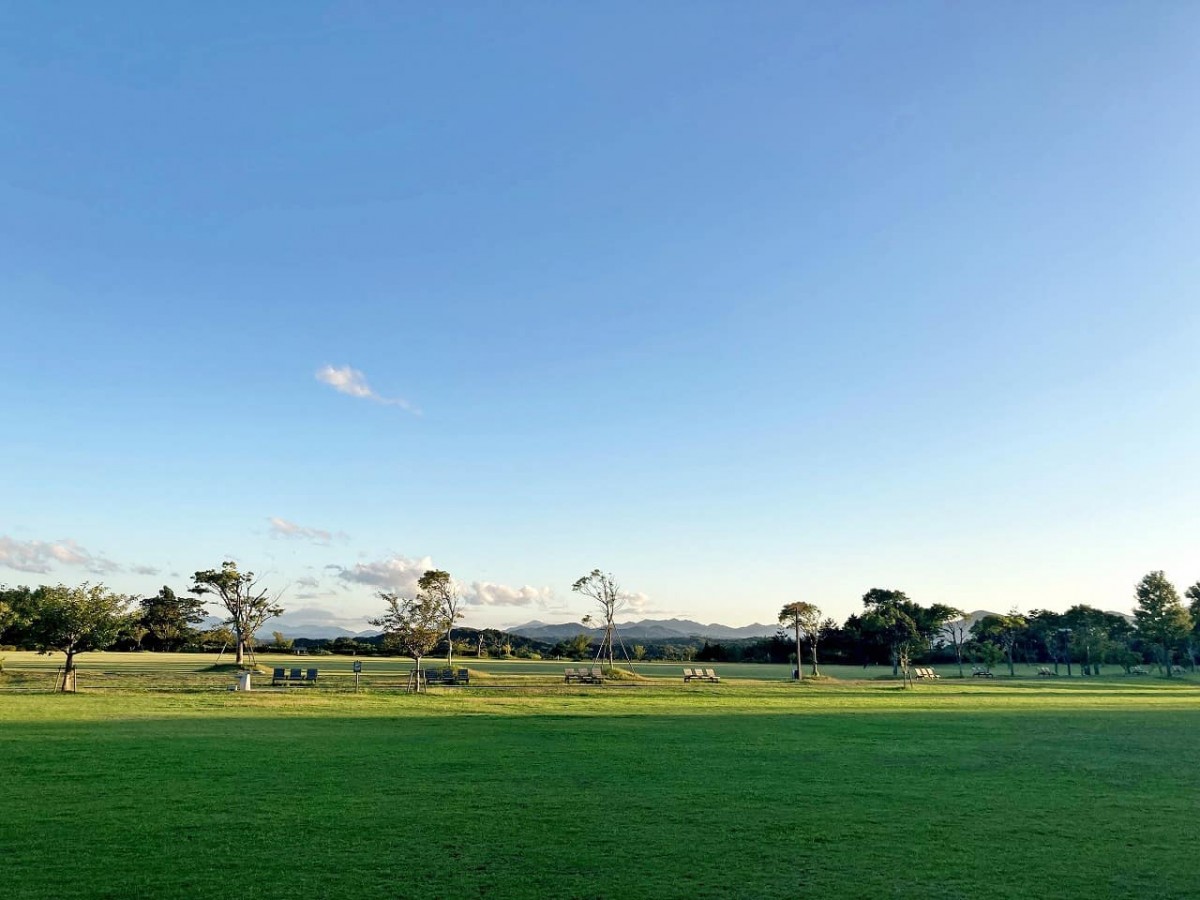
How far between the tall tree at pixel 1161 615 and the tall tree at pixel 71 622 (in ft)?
255

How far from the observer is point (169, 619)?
253 feet

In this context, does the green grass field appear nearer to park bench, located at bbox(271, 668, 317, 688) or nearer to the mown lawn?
the mown lawn

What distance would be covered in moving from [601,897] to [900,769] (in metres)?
8.22

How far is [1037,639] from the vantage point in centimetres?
8506

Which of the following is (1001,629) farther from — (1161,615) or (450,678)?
(450,678)

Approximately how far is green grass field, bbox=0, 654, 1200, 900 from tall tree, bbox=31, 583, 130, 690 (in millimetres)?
10270

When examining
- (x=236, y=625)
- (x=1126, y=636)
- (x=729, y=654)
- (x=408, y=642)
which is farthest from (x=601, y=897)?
(x=1126, y=636)

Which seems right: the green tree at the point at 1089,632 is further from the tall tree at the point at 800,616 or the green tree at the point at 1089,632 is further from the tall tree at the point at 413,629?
the tall tree at the point at 413,629

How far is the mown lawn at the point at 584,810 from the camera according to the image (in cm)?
657

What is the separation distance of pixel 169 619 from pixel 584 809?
81.3 meters

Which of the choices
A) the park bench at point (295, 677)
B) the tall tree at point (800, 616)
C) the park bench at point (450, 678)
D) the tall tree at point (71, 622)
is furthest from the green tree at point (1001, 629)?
the tall tree at point (71, 622)

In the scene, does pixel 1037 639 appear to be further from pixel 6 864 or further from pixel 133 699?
pixel 6 864

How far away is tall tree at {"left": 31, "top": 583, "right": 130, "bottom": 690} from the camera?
27.6m

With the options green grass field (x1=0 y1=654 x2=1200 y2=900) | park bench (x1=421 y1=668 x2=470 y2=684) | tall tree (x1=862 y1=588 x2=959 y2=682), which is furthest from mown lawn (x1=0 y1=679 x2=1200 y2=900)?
tall tree (x1=862 y1=588 x2=959 y2=682)
